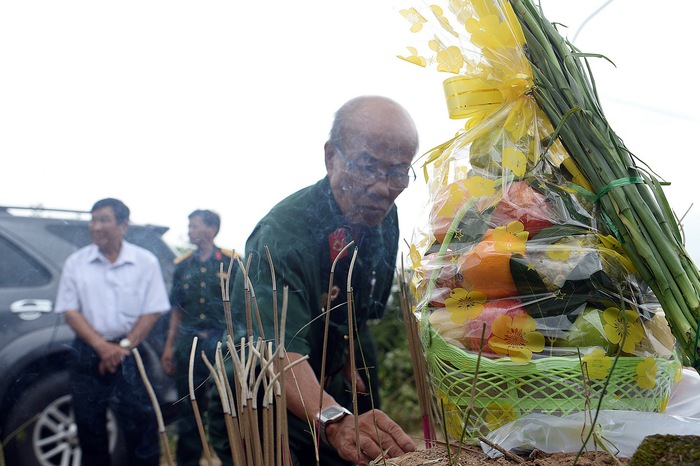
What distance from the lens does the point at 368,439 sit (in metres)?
1.53

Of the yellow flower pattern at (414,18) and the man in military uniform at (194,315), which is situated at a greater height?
the yellow flower pattern at (414,18)

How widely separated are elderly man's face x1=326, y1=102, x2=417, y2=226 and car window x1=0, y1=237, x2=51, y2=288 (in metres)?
0.98

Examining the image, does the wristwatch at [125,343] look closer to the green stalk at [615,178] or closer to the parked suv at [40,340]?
the parked suv at [40,340]

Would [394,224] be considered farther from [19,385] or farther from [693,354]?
[19,385]

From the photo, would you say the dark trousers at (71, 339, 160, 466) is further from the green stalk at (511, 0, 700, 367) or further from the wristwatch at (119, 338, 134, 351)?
the green stalk at (511, 0, 700, 367)

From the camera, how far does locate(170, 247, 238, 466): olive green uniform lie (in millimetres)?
2104

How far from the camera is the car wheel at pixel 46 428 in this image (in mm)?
1939

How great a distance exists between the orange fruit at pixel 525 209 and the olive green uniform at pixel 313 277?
2.16 ft

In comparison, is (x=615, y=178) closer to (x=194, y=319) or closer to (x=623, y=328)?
(x=623, y=328)

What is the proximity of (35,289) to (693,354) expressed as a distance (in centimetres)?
183

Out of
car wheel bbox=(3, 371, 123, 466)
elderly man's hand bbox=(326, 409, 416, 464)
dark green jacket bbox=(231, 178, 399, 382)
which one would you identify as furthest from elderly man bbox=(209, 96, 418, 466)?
car wheel bbox=(3, 371, 123, 466)

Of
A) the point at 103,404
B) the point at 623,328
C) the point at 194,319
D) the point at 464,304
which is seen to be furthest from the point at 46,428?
the point at 623,328

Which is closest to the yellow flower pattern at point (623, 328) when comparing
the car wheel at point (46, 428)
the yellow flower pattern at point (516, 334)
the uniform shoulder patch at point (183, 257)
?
the yellow flower pattern at point (516, 334)

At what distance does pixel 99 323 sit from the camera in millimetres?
2043
